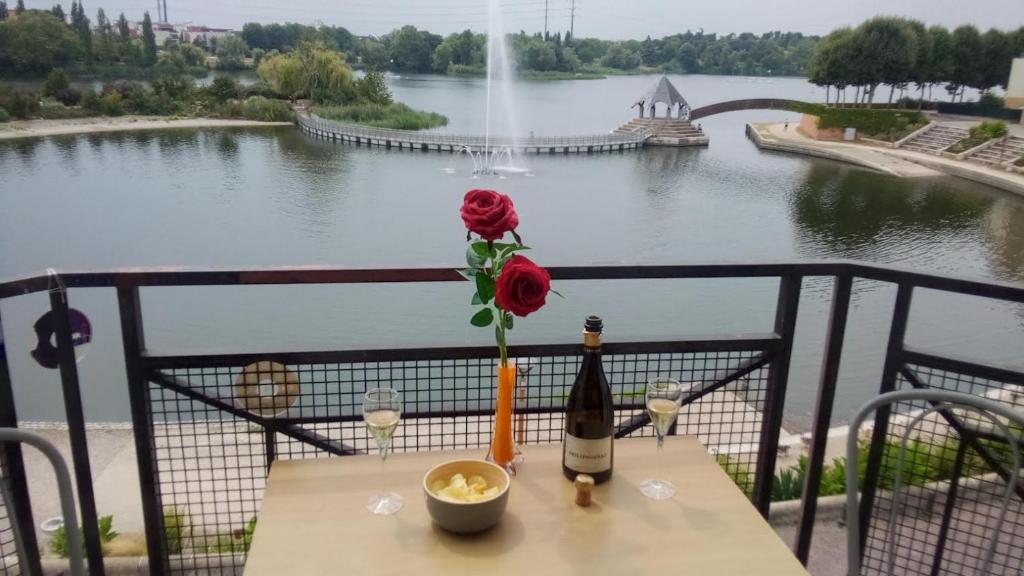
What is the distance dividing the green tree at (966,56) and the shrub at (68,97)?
166 feet

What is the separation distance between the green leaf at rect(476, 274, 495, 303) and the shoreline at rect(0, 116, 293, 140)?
134ft

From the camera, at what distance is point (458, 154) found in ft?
103

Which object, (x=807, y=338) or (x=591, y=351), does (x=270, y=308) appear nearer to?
(x=807, y=338)

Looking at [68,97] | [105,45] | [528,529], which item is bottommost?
[68,97]

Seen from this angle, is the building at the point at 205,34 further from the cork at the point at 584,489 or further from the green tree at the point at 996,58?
the cork at the point at 584,489

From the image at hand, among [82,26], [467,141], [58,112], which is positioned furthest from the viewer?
[82,26]

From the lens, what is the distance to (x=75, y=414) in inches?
64.2

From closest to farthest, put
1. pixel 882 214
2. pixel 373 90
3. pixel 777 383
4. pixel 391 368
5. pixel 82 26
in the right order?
pixel 391 368 < pixel 777 383 < pixel 882 214 < pixel 373 90 < pixel 82 26

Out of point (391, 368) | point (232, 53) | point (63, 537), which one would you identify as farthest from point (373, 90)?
point (391, 368)

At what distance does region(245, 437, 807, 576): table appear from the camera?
1.13 m

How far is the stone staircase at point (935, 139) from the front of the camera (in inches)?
1278

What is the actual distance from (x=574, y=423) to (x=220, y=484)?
3.36 m

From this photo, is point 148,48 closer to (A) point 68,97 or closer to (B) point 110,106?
(A) point 68,97

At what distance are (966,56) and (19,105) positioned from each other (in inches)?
2072
